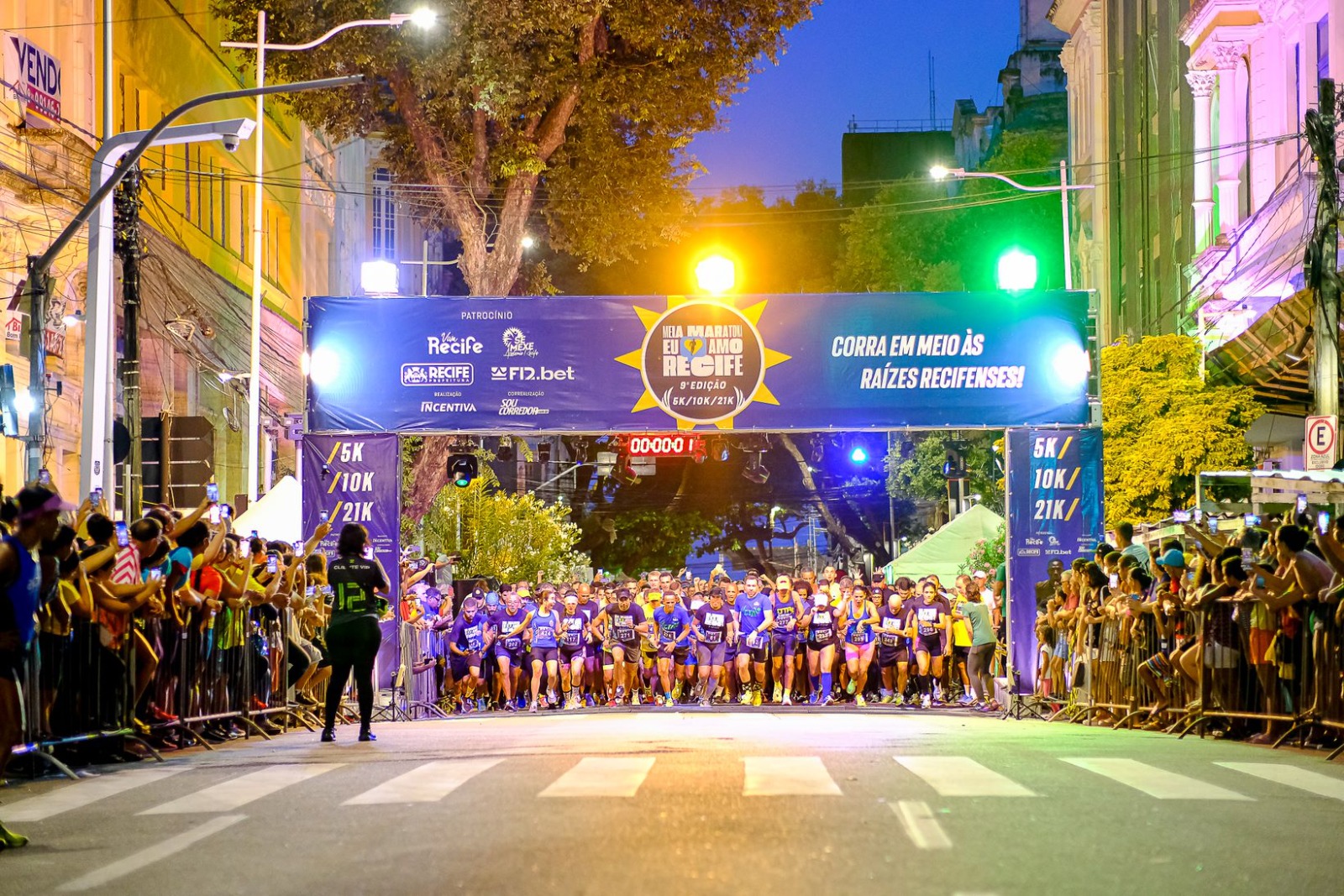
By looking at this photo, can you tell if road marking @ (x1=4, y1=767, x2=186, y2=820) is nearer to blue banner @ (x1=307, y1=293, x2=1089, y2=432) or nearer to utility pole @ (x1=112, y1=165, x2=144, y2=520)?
utility pole @ (x1=112, y1=165, x2=144, y2=520)

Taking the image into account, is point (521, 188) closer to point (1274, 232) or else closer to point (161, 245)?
point (161, 245)

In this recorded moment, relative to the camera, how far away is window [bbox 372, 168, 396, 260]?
6456cm

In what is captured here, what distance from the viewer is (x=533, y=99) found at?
30469 mm

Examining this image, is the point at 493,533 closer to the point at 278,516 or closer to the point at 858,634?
the point at 858,634

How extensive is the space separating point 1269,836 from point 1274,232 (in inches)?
1089

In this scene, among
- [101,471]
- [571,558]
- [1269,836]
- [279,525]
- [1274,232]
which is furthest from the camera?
[571,558]

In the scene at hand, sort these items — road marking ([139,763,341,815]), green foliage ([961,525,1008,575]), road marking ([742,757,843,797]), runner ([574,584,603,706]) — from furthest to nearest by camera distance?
→ 1. green foliage ([961,525,1008,575])
2. runner ([574,584,603,706])
3. road marking ([742,757,843,797])
4. road marking ([139,763,341,815])

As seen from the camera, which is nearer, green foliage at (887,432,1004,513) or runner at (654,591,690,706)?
runner at (654,591,690,706)

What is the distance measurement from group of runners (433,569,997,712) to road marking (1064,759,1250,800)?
16.2 metres

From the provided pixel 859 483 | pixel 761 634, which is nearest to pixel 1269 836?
pixel 761 634

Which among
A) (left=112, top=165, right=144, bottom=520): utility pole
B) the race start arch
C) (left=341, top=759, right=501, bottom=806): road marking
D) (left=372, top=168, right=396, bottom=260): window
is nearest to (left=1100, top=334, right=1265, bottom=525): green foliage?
the race start arch

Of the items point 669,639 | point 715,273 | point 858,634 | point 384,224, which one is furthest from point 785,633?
point 384,224

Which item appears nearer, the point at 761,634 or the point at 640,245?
the point at 761,634

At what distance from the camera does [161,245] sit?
3130 cm
